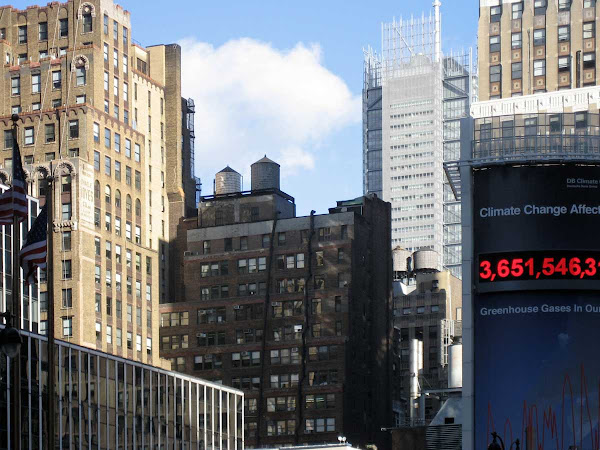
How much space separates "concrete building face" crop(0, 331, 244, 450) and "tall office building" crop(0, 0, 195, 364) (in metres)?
28.8

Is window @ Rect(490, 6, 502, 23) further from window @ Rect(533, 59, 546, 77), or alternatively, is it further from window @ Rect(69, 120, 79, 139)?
window @ Rect(69, 120, 79, 139)

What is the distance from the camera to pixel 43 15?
163375mm

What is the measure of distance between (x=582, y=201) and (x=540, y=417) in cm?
1294

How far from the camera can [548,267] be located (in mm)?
85125

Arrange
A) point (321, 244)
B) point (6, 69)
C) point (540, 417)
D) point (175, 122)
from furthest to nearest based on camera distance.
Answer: point (175, 122)
point (321, 244)
point (6, 69)
point (540, 417)

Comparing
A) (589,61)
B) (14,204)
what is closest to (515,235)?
(14,204)

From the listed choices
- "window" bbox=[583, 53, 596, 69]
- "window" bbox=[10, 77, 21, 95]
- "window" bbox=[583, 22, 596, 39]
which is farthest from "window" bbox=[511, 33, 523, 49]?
"window" bbox=[10, 77, 21, 95]

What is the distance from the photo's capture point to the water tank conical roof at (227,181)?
19575cm

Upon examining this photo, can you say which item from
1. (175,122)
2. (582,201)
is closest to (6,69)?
(175,122)

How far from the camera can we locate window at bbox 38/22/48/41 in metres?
162

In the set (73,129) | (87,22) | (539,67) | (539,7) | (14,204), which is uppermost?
(539,7)

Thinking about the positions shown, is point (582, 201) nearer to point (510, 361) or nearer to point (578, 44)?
point (510, 361)

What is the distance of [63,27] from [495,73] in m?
51.4

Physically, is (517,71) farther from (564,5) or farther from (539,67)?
(564,5)
